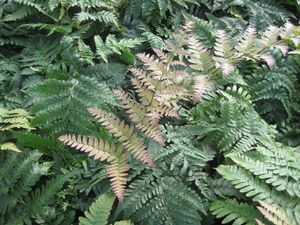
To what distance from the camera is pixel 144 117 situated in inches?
97.7

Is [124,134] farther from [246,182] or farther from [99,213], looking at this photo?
[246,182]

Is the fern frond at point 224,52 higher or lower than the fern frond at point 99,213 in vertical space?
higher

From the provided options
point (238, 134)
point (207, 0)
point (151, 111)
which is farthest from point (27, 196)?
point (207, 0)

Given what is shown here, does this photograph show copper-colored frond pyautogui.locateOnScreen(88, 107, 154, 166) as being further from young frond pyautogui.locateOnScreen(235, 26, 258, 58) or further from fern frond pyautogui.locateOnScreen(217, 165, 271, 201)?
young frond pyautogui.locateOnScreen(235, 26, 258, 58)

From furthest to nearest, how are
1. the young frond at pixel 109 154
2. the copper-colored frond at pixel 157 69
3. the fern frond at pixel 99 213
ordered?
the copper-colored frond at pixel 157 69 < the young frond at pixel 109 154 < the fern frond at pixel 99 213

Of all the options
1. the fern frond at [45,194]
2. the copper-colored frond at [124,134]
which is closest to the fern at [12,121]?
the fern frond at [45,194]

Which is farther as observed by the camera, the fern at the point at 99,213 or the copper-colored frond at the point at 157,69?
the copper-colored frond at the point at 157,69

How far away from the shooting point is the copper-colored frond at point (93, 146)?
228 cm

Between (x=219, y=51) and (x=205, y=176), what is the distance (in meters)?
1.06

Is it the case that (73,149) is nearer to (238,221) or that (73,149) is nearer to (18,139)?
(18,139)

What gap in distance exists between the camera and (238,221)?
7.30ft

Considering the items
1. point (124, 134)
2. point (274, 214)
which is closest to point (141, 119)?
point (124, 134)

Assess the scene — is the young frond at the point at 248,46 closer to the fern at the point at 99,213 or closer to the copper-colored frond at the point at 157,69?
the copper-colored frond at the point at 157,69

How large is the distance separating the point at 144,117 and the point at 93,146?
38cm
